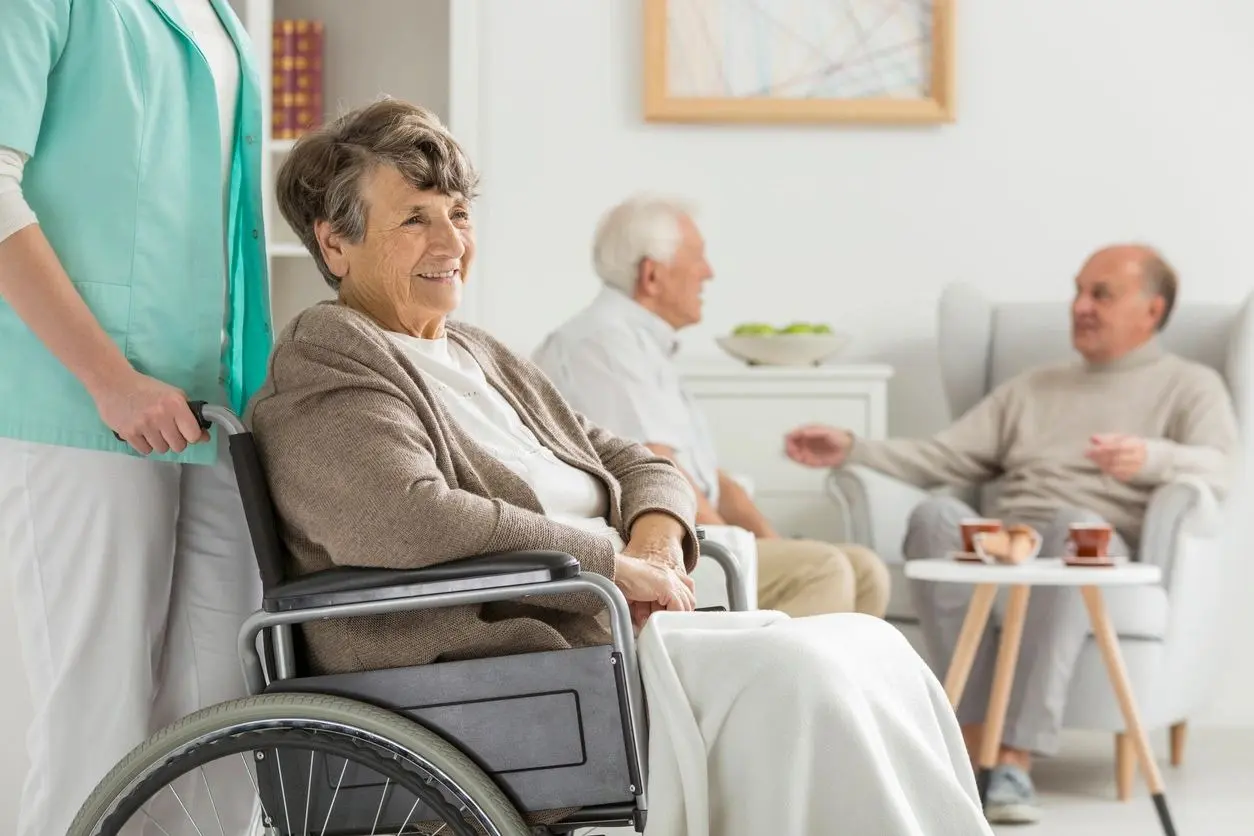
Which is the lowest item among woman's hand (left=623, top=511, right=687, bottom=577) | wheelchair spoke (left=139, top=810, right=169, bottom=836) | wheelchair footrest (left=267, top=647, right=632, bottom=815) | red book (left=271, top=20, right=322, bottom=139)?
wheelchair spoke (left=139, top=810, right=169, bottom=836)

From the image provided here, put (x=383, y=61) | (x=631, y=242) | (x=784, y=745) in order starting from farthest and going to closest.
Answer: (x=383, y=61) → (x=631, y=242) → (x=784, y=745)

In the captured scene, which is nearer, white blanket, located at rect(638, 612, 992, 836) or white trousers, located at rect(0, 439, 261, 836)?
white blanket, located at rect(638, 612, 992, 836)

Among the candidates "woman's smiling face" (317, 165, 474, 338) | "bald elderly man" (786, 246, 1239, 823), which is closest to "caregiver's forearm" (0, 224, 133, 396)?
"woman's smiling face" (317, 165, 474, 338)

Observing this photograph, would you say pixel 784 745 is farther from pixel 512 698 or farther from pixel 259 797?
pixel 259 797

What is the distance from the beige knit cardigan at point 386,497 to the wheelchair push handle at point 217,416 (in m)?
0.06

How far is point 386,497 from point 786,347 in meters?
2.57

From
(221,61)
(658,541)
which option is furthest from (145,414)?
(658,541)

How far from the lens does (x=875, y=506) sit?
3670 mm

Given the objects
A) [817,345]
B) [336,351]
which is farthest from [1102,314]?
[336,351]

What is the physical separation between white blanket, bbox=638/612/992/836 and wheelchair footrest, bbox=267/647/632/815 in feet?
0.17

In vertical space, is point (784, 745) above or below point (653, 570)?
below

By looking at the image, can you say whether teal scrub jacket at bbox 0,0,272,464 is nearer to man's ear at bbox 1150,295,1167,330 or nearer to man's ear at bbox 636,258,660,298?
man's ear at bbox 636,258,660,298

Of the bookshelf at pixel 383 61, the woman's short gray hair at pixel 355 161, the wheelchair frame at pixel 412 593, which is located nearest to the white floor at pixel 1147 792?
the wheelchair frame at pixel 412 593

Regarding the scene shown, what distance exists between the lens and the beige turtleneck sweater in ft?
11.5
